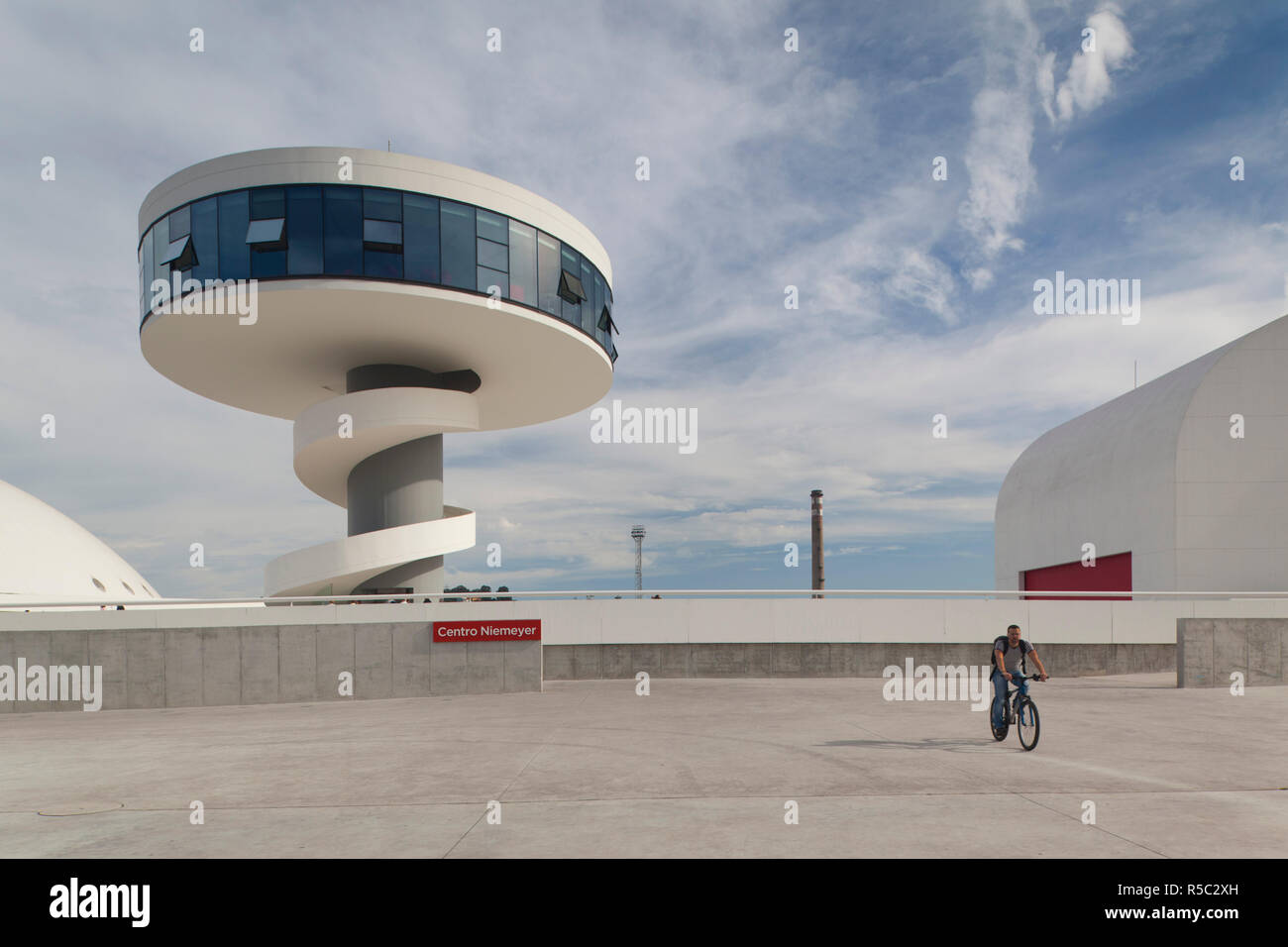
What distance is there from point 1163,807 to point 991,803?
1.44 m

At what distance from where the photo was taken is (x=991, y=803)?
731 centimetres

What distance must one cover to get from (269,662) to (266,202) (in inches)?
Result: 484

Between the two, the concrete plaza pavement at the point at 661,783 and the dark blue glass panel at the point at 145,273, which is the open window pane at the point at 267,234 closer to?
→ the dark blue glass panel at the point at 145,273

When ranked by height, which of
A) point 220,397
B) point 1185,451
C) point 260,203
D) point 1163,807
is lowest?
point 1163,807

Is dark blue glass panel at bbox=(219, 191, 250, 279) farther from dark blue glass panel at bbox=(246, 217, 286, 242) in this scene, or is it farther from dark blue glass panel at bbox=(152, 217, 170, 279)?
dark blue glass panel at bbox=(152, 217, 170, 279)

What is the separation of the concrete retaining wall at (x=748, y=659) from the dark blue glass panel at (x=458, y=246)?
35.2ft

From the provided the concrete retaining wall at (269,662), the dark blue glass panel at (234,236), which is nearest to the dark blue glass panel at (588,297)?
the dark blue glass panel at (234,236)

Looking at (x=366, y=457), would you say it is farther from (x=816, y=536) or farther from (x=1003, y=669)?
(x=816, y=536)

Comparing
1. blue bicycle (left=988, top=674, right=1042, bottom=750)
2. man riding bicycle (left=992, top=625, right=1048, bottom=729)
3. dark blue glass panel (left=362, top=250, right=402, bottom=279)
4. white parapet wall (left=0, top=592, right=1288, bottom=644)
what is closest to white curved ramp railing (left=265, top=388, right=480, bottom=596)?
white parapet wall (left=0, top=592, right=1288, bottom=644)

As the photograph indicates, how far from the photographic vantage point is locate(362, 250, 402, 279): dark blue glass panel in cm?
2267
